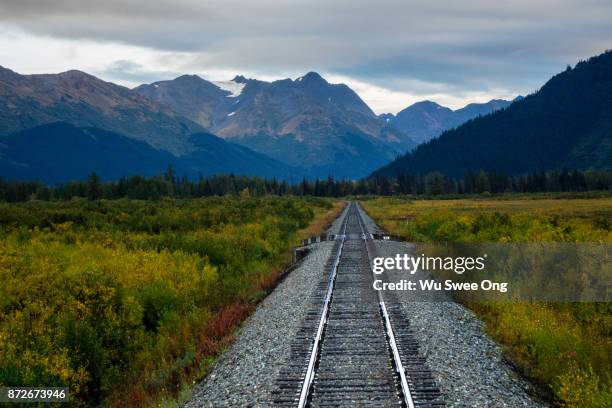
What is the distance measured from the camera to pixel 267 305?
16.2m

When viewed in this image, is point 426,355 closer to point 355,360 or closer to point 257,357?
point 355,360

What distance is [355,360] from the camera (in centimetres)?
1004

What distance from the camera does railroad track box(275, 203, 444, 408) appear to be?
8289mm

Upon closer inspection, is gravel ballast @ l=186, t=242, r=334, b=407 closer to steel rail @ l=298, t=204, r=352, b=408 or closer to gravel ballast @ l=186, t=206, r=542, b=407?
gravel ballast @ l=186, t=206, r=542, b=407

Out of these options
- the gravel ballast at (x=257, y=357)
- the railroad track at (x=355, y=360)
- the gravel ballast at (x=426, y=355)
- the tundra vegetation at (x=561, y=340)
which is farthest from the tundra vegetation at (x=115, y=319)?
the tundra vegetation at (x=561, y=340)

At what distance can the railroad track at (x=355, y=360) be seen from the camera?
8289mm

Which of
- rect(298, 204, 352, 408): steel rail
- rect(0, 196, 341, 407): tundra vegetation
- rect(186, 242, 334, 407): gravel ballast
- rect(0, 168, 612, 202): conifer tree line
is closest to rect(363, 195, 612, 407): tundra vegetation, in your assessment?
rect(298, 204, 352, 408): steel rail

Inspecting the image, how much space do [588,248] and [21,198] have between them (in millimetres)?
162752

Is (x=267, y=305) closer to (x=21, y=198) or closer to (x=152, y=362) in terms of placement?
(x=152, y=362)

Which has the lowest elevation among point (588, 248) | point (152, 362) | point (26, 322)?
point (152, 362)

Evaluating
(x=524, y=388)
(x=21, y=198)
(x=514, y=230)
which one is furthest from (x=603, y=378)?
(x=21, y=198)

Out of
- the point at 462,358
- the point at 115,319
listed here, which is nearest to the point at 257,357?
the point at 115,319

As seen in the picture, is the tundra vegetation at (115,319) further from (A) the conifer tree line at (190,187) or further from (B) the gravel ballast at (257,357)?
(A) the conifer tree line at (190,187)

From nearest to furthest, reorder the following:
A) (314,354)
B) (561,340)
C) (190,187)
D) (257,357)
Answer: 1. (561,340)
2. (314,354)
3. (257,357)
4. (190,187)
